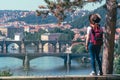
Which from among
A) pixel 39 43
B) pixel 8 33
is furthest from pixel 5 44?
pixel 8 33

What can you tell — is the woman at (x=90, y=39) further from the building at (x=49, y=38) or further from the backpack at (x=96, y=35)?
the building at (x=49, y=38)

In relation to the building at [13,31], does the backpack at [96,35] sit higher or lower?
lower

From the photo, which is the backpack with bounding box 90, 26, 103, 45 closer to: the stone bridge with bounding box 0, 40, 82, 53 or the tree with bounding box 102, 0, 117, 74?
the tree with bounding box 102, 0, 117, 74

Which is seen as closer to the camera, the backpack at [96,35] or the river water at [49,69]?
the backpack at [96,35]

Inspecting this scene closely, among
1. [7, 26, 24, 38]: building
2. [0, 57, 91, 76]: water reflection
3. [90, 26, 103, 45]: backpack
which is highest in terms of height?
[7, 26, 24, 38]: building

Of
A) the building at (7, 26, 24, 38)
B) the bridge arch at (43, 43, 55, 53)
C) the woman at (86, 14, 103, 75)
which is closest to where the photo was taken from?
the woman at (86, 14, 103, 75)

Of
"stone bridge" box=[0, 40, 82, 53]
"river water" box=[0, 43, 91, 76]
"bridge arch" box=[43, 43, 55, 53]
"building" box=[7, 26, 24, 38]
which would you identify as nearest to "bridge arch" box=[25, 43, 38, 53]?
"stone bridge" box=[0, 40, 82, 53]

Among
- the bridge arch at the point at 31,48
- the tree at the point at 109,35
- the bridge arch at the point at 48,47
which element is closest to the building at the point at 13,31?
the bridge arch at the point at 31,48

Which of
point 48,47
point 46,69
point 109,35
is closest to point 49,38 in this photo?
point 48,47

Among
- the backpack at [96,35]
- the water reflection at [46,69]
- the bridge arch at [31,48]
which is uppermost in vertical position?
the backpack at [96,35]

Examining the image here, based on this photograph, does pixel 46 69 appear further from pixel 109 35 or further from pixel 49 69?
pixel 109 35

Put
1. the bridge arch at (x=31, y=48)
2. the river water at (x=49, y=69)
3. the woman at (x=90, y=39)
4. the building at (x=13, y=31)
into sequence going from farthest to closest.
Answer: the building at (x=13, y=31) < the bridge arch at (x=31, y=48) < the river water at (x=49, y=69) < the woman at (x=90, y=39)

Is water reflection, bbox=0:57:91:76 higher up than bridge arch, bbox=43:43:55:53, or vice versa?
bridge arch, bbox=43:43:55:53

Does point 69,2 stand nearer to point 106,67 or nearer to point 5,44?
point 106,67
